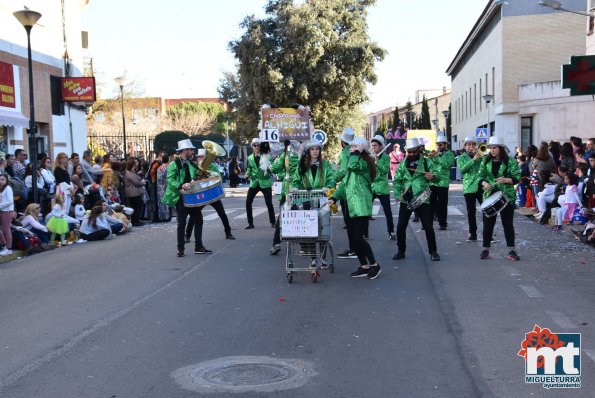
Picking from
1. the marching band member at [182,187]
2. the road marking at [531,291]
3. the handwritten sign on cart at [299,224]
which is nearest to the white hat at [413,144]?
the handwritten sign on cart at [299,224]

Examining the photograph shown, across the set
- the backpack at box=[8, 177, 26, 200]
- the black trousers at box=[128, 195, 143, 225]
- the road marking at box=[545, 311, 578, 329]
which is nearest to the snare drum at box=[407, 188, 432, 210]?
the road marking at box=[545, 311, 578, 329]

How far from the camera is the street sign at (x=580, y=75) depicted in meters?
15.7

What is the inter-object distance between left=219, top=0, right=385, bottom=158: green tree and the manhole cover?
30.5 metres

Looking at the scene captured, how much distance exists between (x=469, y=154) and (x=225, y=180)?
31.9 metres

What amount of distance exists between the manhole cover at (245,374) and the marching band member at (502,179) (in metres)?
6.02

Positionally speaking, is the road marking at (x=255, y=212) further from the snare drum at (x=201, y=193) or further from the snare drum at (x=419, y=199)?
the snare drum at (x=419, y=199)

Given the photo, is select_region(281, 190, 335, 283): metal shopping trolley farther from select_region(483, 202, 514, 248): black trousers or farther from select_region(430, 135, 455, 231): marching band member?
select_region(430, 135, 455, 231): marching band member

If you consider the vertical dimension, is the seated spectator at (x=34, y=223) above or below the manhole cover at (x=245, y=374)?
above

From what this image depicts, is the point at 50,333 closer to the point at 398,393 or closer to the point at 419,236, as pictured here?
the point at 398,393

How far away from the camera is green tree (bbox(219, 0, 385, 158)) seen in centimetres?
3606

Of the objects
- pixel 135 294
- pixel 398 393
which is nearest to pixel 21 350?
pixel 135 294

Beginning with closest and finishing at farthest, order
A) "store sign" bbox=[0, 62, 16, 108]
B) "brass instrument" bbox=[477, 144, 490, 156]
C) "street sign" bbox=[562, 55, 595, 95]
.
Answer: "brass instrument" bbox=[477, 144, 490, 156]
"street sign" bbox=[562, 55, 595, 95]
"store sign" bbox=[0, 62, 16, 108]

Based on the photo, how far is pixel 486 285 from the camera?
911 cm

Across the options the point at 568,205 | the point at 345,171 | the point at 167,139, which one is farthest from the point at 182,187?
the point at 167,139
